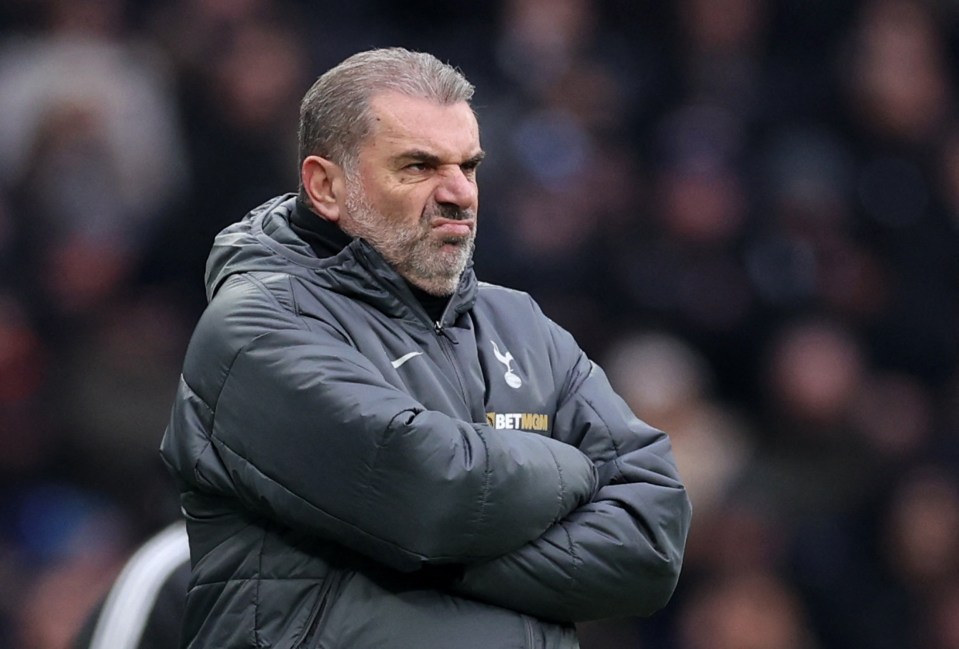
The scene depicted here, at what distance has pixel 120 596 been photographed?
144 inches

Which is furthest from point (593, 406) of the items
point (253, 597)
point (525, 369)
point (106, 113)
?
point (106, 113)

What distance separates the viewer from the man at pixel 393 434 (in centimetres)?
239

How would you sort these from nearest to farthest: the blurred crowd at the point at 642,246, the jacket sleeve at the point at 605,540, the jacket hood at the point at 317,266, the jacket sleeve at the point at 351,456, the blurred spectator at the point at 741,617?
the jacket sleeve at the point at 351,456 < the jacket sleeve at the point at 605,540 < the jacket hood at the point at 317,266 < the blurred spectator at the point at 741,617 < the blurred crowd at the point at 642,246

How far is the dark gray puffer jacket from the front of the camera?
93.9 inches

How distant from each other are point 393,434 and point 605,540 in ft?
1.28

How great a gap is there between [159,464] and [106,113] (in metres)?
1.47

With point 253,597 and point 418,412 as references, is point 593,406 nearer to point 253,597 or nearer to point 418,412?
point 418,412

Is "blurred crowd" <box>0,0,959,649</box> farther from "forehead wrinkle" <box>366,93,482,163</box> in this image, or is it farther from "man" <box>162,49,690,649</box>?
"forehead wrinkle" <box>366,93,482,163</box>

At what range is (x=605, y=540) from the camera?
99.6 inches

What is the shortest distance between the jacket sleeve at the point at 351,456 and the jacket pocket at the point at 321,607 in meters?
0.08

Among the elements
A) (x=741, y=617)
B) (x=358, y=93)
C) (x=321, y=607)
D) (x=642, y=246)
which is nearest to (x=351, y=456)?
(x=321, y=607)

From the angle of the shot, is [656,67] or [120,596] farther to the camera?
[656,67]

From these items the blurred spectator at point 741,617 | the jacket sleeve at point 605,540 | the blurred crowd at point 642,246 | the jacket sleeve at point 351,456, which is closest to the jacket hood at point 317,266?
the jacket sleeve at point 351,456

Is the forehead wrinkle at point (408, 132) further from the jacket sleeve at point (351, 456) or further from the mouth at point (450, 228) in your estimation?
the jacket sleeve at point (351, 456)
